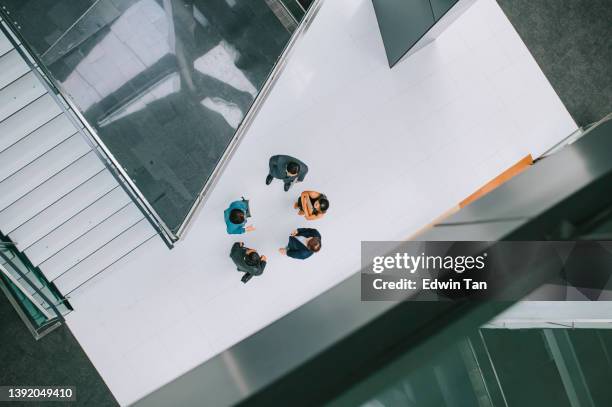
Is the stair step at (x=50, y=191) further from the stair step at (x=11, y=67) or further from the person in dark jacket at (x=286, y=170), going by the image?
the person in dark jacket at (x=286, y=170)

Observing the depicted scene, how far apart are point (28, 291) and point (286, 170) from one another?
11.6 feet

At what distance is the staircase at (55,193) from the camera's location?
6.02 metres

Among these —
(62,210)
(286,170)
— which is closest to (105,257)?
(62,210)

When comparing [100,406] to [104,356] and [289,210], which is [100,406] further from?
[289,210]

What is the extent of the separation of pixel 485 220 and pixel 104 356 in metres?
6.47

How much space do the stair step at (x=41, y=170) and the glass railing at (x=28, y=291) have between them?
514mm

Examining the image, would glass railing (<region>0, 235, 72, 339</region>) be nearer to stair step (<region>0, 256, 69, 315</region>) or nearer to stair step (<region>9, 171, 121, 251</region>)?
stair step (<region>0, 256, 69, 315</region>)

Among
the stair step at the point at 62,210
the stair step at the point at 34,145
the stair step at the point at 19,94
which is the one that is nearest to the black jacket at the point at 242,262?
the stair step at the point at 62,210

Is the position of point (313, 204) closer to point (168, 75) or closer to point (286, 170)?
point (286, 170)

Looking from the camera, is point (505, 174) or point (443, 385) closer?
point (443, 385)

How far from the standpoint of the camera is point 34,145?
6.12 meters

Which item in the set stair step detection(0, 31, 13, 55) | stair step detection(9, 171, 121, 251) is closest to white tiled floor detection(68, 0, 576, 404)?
stair step detection(9, 171, 121, 251)

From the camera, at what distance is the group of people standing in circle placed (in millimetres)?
6496

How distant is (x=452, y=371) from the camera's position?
1.51 meters
